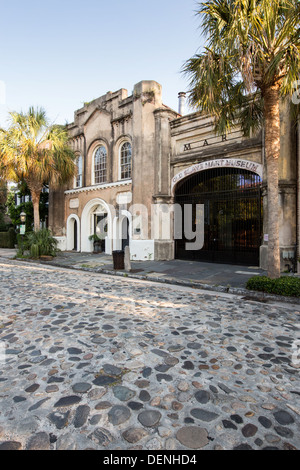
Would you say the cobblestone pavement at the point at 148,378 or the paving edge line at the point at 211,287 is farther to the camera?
the paving edge line at the point at 211,287

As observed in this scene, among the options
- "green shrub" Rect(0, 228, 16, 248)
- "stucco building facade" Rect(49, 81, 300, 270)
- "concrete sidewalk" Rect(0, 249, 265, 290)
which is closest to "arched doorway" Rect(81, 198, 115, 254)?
"stucco building facade" Rect(49, 81, 300, 270)

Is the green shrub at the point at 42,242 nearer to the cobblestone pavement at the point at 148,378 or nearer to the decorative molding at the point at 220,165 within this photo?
the decorative molding at the point at 220,165

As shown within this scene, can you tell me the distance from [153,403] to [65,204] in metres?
19.5

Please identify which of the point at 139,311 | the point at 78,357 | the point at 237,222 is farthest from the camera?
the point at 237,222

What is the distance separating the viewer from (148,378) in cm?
285

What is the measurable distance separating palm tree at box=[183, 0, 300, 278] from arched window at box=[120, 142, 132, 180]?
8.94 meters

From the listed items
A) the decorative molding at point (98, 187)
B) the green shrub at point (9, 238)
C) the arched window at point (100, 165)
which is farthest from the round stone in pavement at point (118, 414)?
the green shrub at point (9, 238)

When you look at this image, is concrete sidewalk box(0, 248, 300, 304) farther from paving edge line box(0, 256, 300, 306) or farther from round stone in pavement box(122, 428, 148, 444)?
round stone in pavement box(122, 428, 148, 444)

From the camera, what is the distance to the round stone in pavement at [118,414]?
7.25 feet

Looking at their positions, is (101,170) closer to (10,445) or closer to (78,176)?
(78,176)

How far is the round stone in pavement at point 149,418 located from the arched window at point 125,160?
48.4ft

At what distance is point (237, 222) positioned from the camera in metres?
12.0
